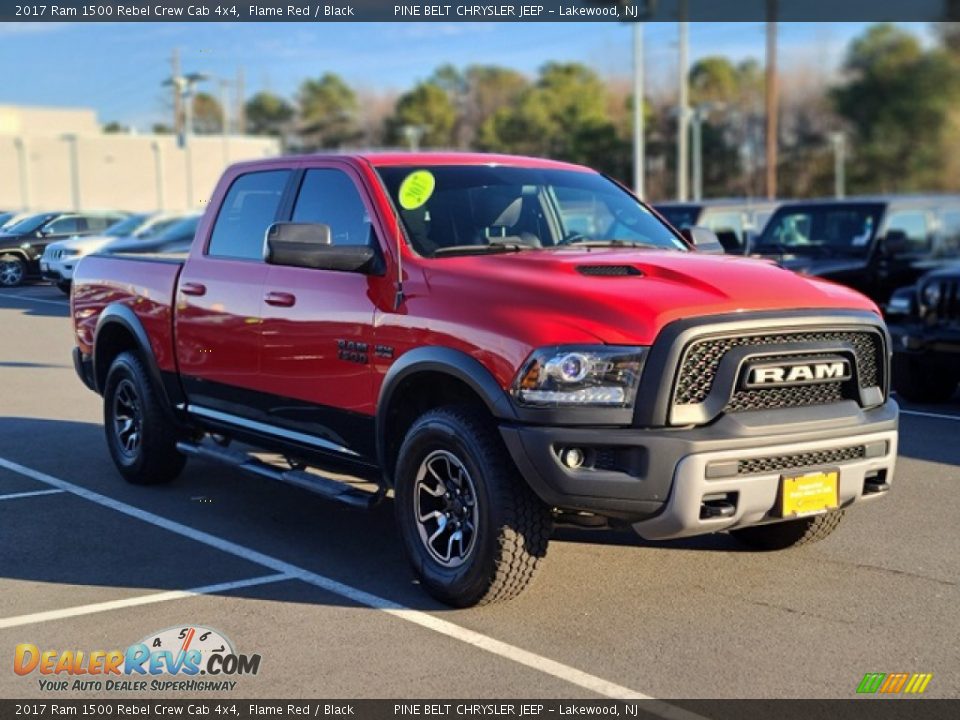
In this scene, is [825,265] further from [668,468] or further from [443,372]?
[668,468]

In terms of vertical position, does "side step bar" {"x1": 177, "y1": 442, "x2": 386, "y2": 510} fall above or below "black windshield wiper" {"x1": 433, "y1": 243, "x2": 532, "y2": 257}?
below

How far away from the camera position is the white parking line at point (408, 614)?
13.9 ft

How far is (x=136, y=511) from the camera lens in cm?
696

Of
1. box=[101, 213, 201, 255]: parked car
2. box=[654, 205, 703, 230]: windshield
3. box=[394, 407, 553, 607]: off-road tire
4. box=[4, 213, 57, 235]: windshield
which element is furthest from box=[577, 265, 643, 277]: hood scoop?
box=[654, 205, 703, 230]: windshield

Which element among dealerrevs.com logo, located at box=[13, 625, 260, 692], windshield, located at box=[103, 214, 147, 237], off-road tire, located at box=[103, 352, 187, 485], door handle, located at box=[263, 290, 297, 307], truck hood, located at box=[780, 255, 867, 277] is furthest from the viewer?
windshield, located at box=[103, 214, 147, 237]

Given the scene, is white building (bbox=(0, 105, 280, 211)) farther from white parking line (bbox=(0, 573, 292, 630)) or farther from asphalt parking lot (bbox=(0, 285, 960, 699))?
white parking line (bbox=(0, 573, 292, 630))

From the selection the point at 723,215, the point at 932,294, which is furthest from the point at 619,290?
the point at 723,215

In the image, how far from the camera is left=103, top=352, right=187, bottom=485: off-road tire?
739 centimetres

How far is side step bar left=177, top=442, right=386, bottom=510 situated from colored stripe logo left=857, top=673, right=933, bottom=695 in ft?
7.39
